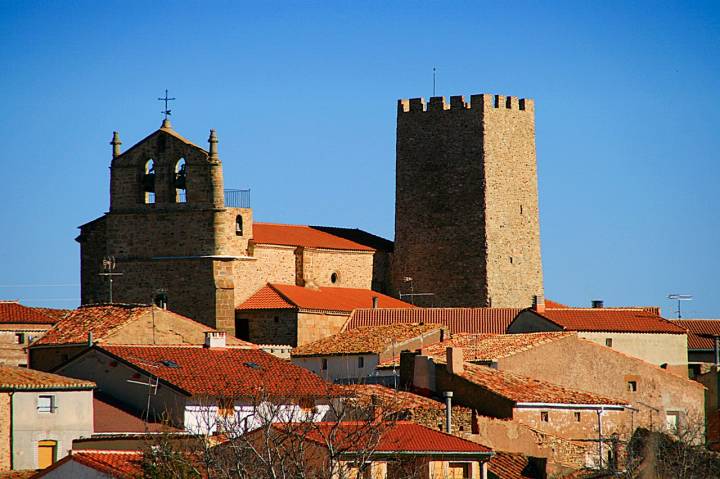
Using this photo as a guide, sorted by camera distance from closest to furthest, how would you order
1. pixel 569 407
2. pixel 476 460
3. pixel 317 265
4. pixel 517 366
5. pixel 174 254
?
1. pixel 476 460
2. pixel 569 407
3. pixel 517 366
4. pixel 174 254
5. pixel 317 265

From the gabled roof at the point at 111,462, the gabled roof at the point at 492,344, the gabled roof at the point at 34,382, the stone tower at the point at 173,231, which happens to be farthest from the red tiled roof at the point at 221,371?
the stone tower at the point at 173,231

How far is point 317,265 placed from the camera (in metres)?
74.5

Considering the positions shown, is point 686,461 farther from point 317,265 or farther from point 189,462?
point 317,265

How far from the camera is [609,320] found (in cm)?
6919

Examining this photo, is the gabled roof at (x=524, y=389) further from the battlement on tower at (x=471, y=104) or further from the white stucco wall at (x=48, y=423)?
the battlement on tower at (x=471, y=104)

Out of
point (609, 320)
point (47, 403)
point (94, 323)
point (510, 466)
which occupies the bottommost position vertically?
point (510, 466)

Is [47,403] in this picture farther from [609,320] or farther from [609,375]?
[609,320]

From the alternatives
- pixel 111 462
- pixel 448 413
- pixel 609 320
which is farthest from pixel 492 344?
pixel 111 462

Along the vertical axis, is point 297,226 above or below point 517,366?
above

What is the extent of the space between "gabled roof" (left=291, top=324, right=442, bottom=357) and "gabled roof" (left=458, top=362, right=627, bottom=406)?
286 inches

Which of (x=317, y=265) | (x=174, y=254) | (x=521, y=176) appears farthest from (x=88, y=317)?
(x=521, y=176)

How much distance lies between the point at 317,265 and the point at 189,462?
119 ft

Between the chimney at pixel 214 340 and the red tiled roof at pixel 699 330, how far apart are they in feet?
78.7

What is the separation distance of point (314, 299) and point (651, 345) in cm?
1057
